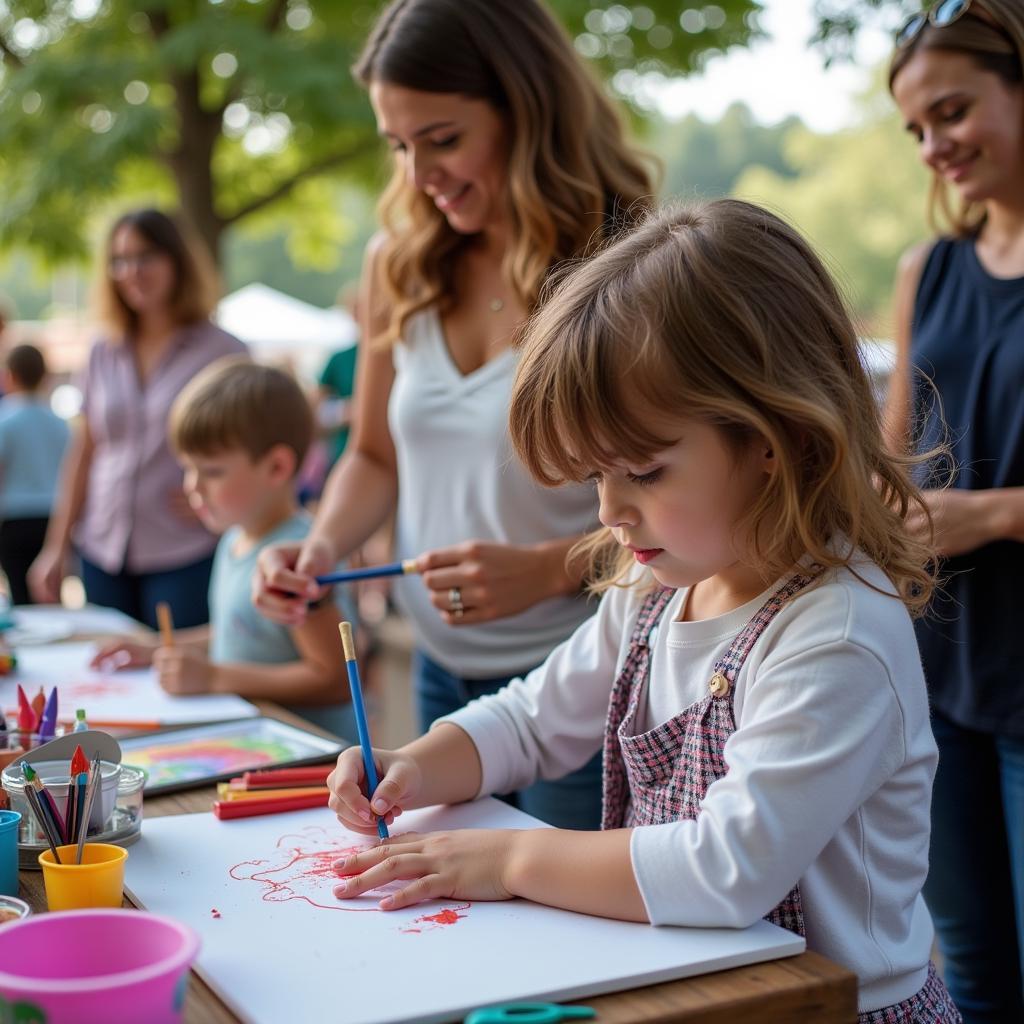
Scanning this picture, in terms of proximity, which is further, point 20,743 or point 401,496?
point 401,496

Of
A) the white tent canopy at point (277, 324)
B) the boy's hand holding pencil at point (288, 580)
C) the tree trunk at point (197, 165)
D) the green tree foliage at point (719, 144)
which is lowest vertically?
the boy's hand holding pencil at point (288, 580)

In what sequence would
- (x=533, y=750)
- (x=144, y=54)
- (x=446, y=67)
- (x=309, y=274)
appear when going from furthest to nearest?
(x=309, y=274) → (x=144, y=54) → (x=446, y=67) → (x=533, y=750)

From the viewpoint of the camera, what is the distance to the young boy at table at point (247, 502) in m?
1.97

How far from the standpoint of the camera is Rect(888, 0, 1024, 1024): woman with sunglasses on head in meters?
1.47

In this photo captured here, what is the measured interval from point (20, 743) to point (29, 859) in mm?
249

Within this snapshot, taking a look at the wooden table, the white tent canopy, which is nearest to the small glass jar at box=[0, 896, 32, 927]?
the wooden table

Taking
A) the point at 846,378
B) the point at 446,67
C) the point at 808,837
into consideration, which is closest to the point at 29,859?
the point at 808,837

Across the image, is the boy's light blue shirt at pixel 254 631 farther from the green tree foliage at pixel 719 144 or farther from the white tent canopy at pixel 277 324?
the white tent canopy at pixel 277 324

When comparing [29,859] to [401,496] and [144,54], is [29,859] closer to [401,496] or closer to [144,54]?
[401,496]

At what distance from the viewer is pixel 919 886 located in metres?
1.04

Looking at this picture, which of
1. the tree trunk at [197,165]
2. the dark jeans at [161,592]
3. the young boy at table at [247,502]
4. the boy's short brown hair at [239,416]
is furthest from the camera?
the tree trunk at [197,165]

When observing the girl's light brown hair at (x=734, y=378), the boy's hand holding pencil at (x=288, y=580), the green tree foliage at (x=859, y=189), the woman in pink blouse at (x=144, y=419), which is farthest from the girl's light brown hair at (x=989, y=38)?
the green tree foliage at (x=859, y=189)

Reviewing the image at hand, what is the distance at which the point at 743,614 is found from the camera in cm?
109

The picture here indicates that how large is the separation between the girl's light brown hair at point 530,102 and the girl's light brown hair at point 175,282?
4.56ft
